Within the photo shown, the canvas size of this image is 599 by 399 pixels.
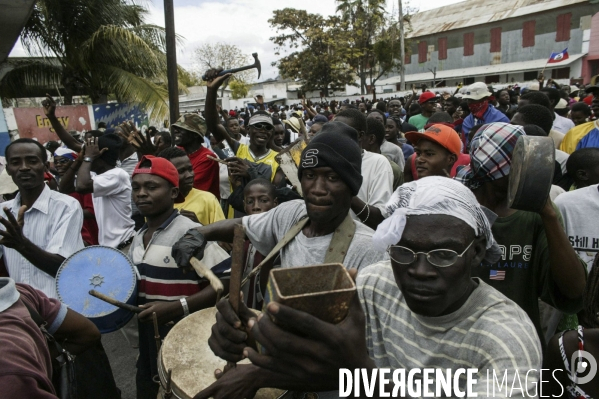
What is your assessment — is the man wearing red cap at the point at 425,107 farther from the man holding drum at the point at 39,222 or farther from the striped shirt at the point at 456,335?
the striped shirt at the point at 456,335

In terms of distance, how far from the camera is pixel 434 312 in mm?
1404

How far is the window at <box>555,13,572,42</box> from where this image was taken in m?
35.4

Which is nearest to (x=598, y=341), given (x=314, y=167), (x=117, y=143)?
(x=314, y=167)

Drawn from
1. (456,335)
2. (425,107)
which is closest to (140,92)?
(425,107)

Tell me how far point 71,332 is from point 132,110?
1212 cm

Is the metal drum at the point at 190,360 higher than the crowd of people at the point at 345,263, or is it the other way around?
the crowd of people at the point at 345,263

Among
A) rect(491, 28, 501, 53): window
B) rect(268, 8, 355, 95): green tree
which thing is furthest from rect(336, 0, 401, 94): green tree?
rect(491, 28, 501, 53): window

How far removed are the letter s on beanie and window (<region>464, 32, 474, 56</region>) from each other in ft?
146

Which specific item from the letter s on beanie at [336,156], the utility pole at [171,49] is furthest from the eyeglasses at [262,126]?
the letter s on beanie at [336,156]

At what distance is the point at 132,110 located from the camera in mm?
13148

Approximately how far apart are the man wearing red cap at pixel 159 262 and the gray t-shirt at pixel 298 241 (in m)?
0.43

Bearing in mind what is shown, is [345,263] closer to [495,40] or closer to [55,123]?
[55,123]

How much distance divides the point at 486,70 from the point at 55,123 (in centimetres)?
4140

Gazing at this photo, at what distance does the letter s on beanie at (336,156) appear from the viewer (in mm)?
2078
